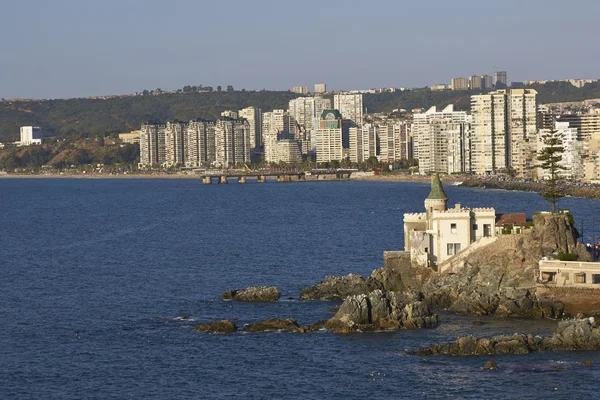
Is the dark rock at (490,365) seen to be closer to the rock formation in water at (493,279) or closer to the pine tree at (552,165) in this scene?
the rock formation in water at (493,279)

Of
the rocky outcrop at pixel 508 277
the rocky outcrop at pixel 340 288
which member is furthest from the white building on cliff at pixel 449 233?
the rocky outcrop at pixel 340 288

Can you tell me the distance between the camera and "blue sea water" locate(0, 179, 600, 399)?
34.9 meters

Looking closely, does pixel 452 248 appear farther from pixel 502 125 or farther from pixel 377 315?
pixel 502 125

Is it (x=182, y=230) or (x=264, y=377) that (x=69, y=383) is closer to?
(x=264, y=377)

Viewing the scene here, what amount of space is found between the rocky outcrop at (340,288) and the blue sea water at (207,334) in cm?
86

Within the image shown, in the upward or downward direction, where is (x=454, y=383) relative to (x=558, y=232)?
downward

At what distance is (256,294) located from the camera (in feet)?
160

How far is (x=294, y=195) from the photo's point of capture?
14038cm

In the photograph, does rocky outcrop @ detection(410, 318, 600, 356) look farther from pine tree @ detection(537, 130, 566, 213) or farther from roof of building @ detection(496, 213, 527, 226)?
pine tree @ detection(537, 130, 566, 213)

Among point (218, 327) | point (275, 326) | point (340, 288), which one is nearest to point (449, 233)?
point (340, 288)

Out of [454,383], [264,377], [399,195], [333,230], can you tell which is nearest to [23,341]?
[264,377]

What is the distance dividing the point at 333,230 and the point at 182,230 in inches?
448

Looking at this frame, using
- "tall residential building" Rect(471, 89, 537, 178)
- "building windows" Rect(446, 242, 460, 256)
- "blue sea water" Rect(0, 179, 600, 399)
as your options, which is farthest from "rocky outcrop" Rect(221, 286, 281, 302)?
"tall residential building" Rect(471, 89, 537, 178)

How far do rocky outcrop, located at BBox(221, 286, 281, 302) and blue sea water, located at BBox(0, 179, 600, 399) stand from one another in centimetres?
48
